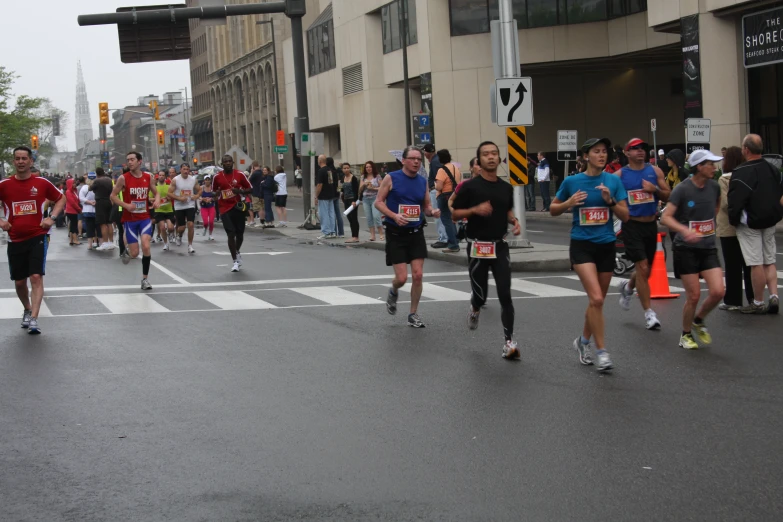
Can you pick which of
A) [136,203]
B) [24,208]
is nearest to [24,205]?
[24,208]

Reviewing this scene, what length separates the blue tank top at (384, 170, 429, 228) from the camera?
38.6 feet

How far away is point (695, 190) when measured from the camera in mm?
10000

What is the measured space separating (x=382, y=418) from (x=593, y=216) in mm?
2685

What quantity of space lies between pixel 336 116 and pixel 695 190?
59.5 m

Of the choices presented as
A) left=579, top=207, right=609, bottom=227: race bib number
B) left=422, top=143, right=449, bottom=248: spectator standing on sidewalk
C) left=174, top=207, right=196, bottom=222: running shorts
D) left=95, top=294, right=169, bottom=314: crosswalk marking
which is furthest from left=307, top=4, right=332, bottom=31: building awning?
left=579, top=207, right=609, bottom=227: race bib number

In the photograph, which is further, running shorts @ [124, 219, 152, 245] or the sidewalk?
the sidewalk

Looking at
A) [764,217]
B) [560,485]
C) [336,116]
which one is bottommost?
[560,485]

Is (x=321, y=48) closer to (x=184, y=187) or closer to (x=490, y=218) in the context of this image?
(x=184, y=187)

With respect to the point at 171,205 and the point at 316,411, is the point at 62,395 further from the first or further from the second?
the point at 171,205

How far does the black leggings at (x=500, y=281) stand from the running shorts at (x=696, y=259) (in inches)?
59.8

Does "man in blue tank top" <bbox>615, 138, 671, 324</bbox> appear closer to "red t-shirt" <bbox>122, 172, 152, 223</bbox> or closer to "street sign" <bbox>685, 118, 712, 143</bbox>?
"red t-shirt" <bbox>122, 172, 152, 223</bbox>

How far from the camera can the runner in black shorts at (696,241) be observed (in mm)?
9781

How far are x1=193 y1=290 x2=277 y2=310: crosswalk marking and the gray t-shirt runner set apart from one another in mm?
5675

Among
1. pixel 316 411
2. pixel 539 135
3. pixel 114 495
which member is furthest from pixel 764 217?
pixel 539 135
